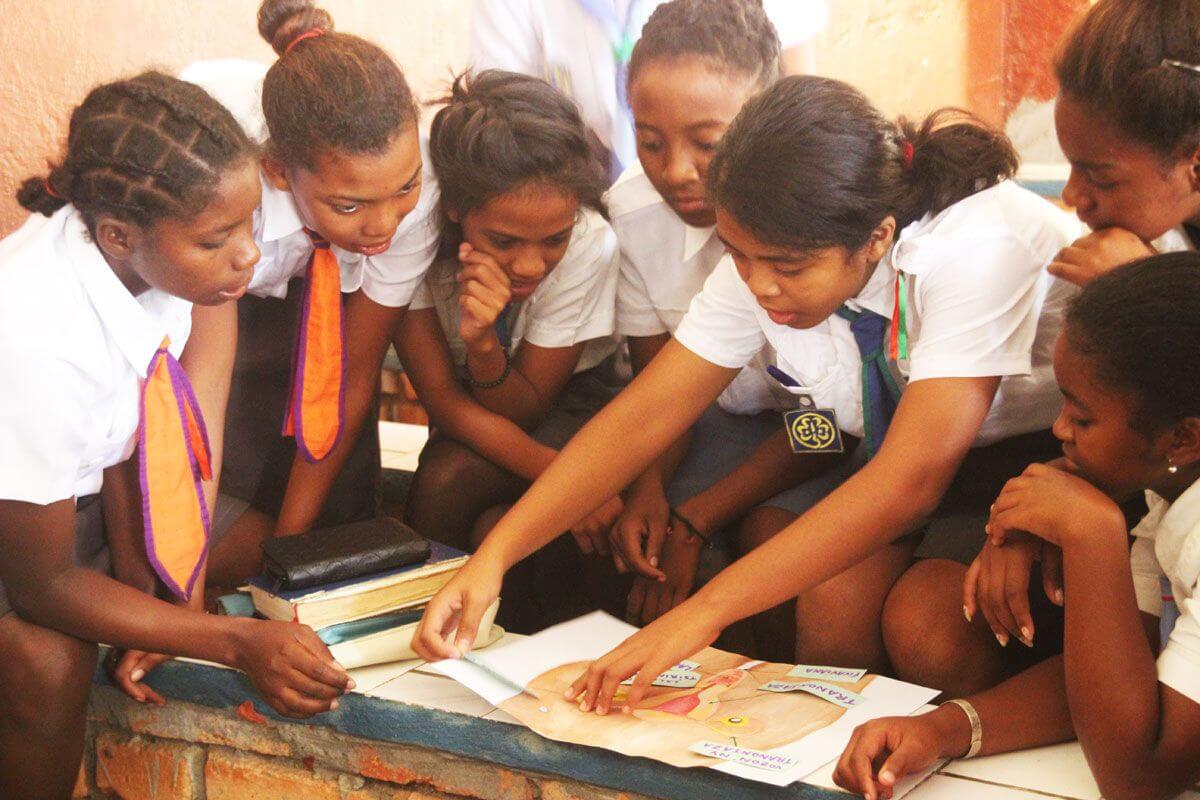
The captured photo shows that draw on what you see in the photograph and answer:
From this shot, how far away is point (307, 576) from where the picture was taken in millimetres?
1857

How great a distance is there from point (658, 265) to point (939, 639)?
0.86 metres

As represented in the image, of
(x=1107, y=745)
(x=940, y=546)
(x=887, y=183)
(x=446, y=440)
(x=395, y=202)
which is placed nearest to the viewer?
(x=1107, y=745)

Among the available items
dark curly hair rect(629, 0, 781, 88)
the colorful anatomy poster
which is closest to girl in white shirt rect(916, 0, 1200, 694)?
the colorful anatomy poster

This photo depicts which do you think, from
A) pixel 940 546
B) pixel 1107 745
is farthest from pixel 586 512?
pixel 1107 745

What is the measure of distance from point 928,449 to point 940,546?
246 mm

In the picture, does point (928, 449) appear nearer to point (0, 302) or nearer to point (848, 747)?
point (848, 747)

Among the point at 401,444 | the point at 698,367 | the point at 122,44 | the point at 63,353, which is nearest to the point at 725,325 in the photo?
the point at 698,367

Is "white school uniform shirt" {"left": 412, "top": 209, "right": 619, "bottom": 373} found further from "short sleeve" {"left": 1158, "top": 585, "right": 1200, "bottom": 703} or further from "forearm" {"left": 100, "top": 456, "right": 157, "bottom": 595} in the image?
"short sleeve" {"left": 1158, "top": 585, "right": 1200, "bottom": 703}

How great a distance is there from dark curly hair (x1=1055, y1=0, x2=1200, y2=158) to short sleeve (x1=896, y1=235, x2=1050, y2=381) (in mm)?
198

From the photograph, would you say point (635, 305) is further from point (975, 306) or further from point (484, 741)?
point (484, 741)

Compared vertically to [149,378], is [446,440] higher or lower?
lower

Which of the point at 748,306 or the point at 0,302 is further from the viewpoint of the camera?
the point at 748,306

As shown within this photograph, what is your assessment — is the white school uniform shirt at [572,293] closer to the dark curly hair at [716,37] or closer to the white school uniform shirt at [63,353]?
the dark curly hair at [716,37]

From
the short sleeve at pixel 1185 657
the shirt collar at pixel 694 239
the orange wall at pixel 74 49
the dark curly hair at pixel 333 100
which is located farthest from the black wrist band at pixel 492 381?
the short sleeve at pixel 1185 657
